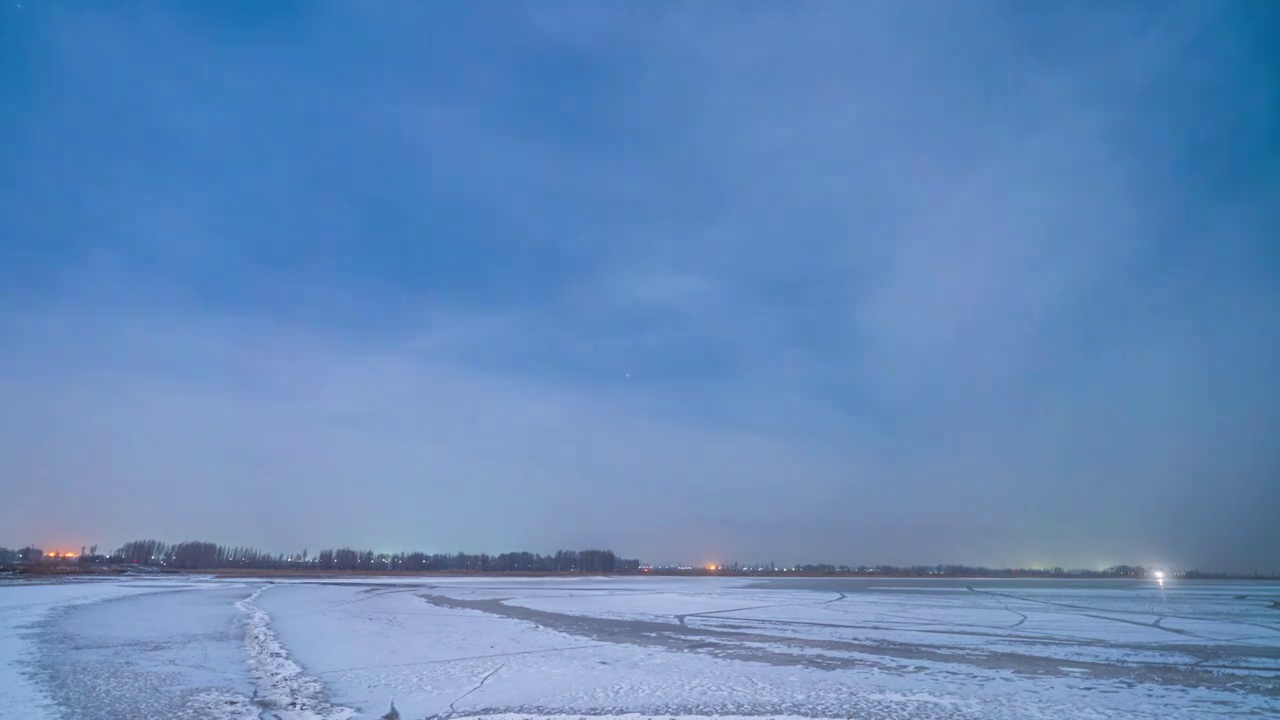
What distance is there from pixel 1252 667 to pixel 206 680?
21.8 meters

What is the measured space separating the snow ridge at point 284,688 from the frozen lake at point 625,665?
2.6 inches

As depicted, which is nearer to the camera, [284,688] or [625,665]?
[284,688]

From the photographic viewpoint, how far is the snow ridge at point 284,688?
35.9ft

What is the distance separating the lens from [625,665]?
50.8 feet

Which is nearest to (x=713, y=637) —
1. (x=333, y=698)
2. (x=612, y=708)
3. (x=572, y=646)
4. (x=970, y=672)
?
(x=572, y=646)

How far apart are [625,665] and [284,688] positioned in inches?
262

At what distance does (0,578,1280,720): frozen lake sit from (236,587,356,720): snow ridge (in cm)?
7

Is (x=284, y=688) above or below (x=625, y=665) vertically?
above

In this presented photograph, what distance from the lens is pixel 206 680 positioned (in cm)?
1352

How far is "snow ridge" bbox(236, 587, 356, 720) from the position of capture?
10938mm

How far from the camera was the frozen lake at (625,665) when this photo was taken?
456 inches

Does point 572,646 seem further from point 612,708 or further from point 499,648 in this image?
point 612,708

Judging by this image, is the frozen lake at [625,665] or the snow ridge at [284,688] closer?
the snow ridge at [284,688]

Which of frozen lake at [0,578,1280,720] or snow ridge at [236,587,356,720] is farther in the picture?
frozen lake at [0,578,1280,720]
